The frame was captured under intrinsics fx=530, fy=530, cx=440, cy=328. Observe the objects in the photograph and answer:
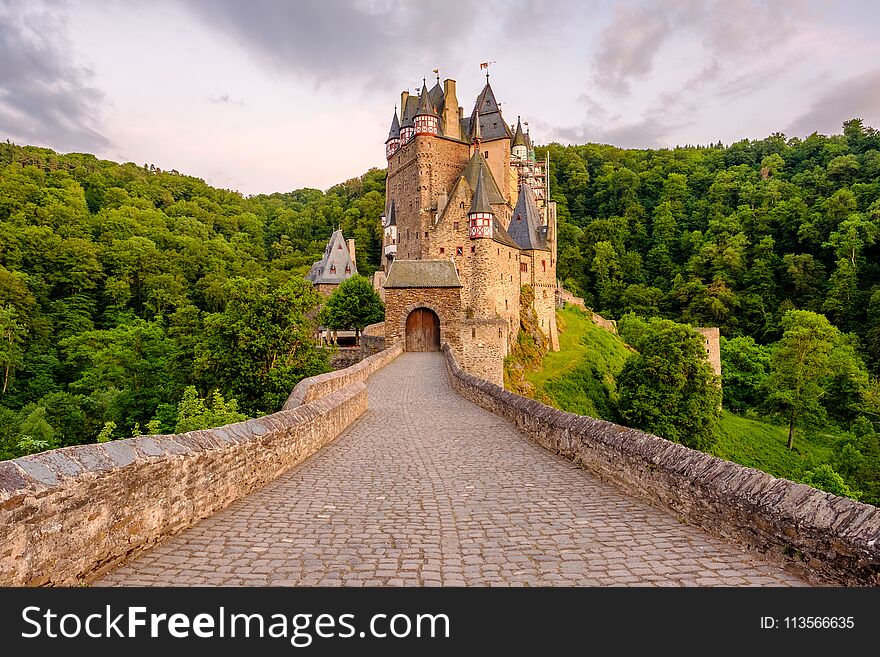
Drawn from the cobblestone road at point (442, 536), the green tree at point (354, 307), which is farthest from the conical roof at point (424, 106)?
the cobblestone road at point (442, 536)

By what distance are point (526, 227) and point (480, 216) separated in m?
9.70

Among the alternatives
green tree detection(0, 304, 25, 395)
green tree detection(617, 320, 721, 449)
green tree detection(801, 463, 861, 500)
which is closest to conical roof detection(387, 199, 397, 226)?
green tree detection(617, 320, 721, 449)

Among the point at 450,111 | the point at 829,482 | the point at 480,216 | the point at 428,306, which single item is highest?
the point at 450,111

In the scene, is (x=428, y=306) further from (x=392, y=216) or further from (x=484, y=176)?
(x=392, y=216)

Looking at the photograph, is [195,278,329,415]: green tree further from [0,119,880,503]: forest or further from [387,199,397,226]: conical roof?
[387,199,397,226]: conical roof

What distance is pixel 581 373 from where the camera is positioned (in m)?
39.0

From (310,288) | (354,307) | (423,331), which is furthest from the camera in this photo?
(354,307)

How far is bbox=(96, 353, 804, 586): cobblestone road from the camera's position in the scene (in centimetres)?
386

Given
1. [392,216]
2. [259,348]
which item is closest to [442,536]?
[259,348]

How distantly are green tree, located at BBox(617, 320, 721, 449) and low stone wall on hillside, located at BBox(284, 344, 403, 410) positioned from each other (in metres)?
13.6

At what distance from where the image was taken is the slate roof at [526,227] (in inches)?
1688

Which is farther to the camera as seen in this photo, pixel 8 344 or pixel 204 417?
pixel 8 344

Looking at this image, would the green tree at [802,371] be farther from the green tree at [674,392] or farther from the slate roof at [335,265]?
the slate roof at [335,265]

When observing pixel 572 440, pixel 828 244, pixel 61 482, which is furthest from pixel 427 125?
pixel 828 244
